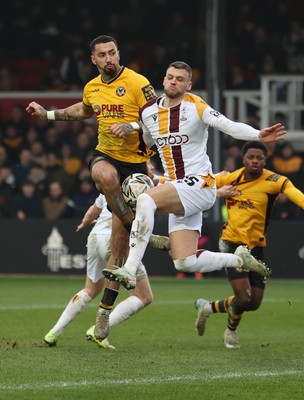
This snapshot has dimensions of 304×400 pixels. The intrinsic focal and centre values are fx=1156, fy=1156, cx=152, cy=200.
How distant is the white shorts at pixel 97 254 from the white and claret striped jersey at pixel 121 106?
1024mm

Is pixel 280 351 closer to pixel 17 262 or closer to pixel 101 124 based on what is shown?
pixel 101 124

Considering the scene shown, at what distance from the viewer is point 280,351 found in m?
10.7

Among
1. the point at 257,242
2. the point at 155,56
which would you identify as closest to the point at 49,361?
the point at 257,242

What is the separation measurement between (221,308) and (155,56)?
13301mm

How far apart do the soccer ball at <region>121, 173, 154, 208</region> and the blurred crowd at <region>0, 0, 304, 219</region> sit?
10.3 m

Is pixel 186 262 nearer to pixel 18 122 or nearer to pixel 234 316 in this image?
pixel 234 316

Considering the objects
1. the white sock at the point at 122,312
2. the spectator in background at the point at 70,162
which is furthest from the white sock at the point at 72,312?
the spectator in background at the point at 70,162

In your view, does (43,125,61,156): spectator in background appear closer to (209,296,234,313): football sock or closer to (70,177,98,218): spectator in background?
(70,177,98,218): spectator in background

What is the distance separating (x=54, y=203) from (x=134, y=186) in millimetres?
11068

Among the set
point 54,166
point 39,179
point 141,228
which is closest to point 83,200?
point 39,179

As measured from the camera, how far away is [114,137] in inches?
416

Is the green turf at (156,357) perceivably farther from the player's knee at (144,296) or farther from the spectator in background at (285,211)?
the spectator in background at (285,211)

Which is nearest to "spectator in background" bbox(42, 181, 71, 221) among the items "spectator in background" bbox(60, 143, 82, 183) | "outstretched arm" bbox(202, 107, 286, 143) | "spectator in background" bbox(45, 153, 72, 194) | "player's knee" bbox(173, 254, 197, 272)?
"spectator in background" bbox(45, 153, 72, 194)

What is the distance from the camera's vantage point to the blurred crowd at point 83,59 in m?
21.4
